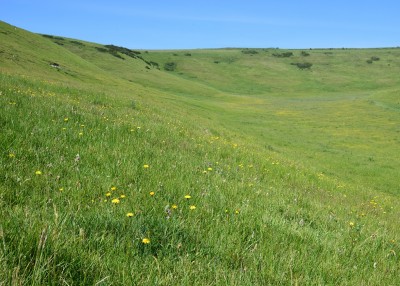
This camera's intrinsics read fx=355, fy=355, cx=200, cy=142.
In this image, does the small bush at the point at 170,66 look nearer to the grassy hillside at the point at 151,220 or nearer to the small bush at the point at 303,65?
the small bush at the point at 303,65

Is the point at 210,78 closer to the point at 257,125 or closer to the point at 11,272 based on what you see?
the point at 257,125

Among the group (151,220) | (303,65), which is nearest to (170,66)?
(303,65)

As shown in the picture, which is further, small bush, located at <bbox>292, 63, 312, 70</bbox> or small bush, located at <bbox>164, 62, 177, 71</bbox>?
small bush, located at <bbox>292, 63, 312, 70</bbox>

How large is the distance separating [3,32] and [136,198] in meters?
65.4

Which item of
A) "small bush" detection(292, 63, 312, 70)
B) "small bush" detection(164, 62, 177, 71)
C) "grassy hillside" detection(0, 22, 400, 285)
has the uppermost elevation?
"small bush" detection(292, 63, 312, 70)

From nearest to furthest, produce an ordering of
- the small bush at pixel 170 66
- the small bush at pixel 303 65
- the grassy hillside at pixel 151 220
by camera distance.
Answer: the grassy hillside at pixel 151 220 < the small bush at pixel 170 66 < the small bush at pixel 303 65

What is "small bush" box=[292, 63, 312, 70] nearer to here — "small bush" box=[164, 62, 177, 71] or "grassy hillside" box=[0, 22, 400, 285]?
"small bush" box=[164, 62, 177, 71]

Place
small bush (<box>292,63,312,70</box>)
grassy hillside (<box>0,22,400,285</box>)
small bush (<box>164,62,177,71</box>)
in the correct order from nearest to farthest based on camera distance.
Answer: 1. grassy hillside (<box>0,22,400,285</box>)
2. small bush (<box>164,62,177,71</box>)
3. small bush (<box>292,63,312,70</box>)

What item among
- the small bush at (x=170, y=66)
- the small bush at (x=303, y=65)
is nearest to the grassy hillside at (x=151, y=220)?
the small bush at (x=170, y=66)

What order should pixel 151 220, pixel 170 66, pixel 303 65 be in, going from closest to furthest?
pixel 151 220
pixel 170 66
pixel 303 65

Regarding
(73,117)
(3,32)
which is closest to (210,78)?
(3,32)

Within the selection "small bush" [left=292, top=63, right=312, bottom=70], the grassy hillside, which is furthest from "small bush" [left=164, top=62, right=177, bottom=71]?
the grassy hillside

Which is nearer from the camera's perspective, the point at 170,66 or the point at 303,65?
the point at 170,66

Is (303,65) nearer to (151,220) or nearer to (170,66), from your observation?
(170,66)
